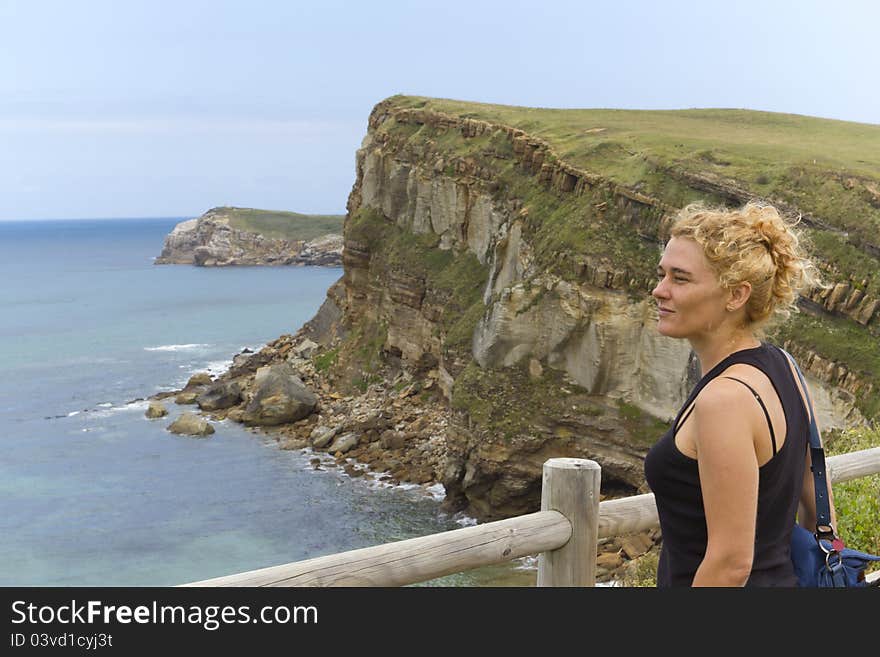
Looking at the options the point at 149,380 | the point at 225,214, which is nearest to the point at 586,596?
the point at 149,380

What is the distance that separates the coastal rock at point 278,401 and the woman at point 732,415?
47819 millimetres

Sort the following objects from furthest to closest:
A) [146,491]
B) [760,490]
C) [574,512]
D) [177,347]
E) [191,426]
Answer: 1. [177,347]
2. [191,426]
3. [146,491]
4. [574,512]
5. [760,490]

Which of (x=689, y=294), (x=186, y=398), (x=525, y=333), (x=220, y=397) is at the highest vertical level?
(x=689, y=294)

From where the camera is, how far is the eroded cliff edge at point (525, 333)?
3099 centimetres

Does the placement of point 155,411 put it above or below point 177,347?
above

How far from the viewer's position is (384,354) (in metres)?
54.4

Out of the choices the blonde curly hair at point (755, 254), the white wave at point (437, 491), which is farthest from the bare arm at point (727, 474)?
the white wave at point (437, 491)

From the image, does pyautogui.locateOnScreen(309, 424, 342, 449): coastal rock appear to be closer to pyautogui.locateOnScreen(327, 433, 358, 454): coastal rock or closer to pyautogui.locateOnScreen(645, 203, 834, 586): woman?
pyautogui.locateOnScreen(327, 433, 358, 454): coastal rock

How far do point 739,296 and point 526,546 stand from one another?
7.03ft

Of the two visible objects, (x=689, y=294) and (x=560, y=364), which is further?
(x=560, y=364)

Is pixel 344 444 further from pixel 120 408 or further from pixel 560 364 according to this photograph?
pixel 120 408

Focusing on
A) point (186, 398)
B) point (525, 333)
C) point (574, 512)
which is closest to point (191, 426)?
point (186, 398)

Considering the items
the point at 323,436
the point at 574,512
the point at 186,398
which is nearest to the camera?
the point at 574,512

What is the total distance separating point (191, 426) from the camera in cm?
5116
